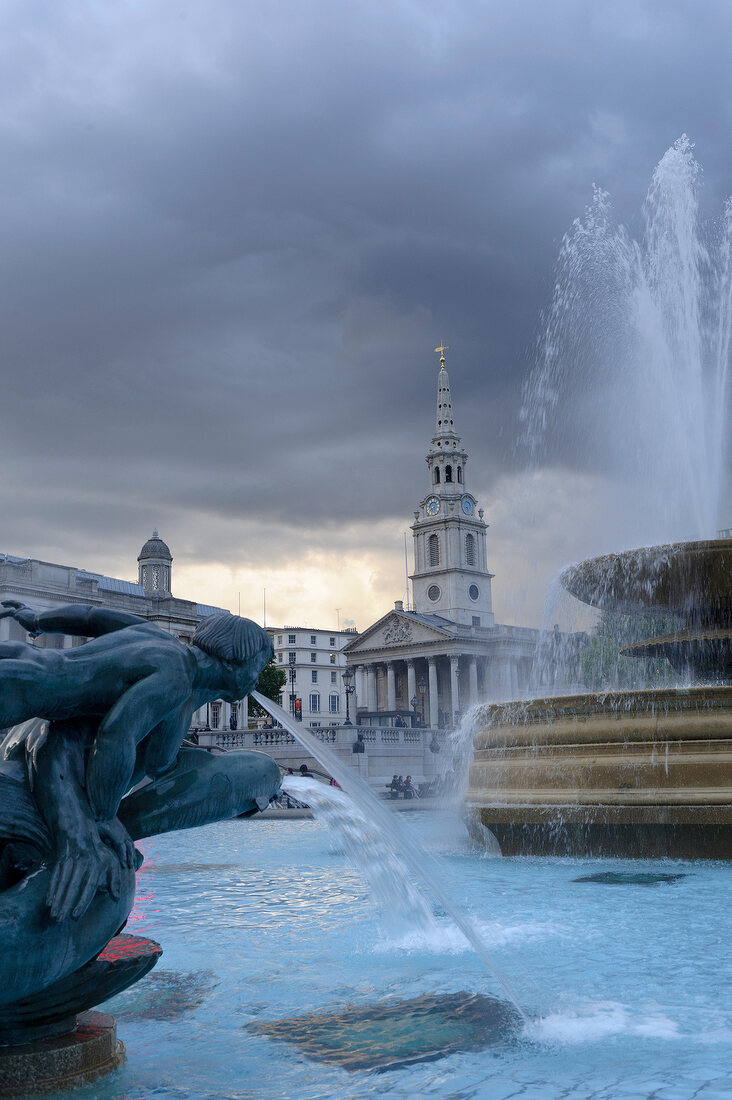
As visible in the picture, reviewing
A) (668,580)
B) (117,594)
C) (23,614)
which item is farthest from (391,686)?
(23,614)

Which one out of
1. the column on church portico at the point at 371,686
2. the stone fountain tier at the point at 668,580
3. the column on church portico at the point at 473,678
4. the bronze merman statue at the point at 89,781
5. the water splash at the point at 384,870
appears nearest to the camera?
the bronze merman statue at the point at 89,781

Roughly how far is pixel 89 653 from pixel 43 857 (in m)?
0.60

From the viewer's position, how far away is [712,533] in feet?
42.4

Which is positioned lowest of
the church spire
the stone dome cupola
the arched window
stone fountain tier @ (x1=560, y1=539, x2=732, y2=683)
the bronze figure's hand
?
the bronze figure's hand

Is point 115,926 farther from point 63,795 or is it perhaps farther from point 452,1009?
point 452,1009

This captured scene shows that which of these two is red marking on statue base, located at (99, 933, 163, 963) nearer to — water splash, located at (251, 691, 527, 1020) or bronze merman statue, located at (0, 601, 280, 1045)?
bronze merman statue, located at (0, 601, 280, 1045)

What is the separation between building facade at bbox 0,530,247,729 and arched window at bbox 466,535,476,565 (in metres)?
30.5

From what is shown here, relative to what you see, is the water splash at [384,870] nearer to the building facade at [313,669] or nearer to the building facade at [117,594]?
the building facade at [117,594]

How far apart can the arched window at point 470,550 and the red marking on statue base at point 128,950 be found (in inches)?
3880

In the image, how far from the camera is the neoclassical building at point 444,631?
87750 millimetres

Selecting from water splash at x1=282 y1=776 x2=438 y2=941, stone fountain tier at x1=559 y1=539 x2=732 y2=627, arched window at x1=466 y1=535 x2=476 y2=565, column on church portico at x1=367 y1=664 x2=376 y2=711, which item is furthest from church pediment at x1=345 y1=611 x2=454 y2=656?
water splash at x1=282 y1=776 x2=438 y2=941

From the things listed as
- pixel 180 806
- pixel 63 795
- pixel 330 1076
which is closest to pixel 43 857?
pixel 63 795

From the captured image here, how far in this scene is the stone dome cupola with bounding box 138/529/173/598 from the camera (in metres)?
81.1

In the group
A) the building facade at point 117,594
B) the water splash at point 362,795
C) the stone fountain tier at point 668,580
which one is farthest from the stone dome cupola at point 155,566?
the water splash at point 362,795
